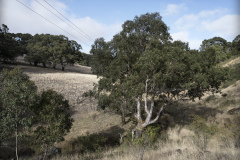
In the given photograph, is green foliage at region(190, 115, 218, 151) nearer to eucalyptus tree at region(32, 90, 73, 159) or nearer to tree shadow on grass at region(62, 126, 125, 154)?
tree shadow on grass at region(62, 126, 125, 154)

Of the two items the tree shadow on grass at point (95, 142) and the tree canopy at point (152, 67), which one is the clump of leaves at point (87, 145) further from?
the tree canopy at point (152, 67)

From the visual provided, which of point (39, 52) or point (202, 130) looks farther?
point (39, 52)

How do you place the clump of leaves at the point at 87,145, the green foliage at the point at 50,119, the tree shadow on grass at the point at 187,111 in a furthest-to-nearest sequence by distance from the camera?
the tree shadow on grass at the point at 187,111, the clump of leaves at the point at 87,145, the green foliage at the point at 50,119

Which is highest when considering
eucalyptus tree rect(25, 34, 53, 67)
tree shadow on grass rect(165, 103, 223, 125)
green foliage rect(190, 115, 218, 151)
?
eucalyptus tree rect(25, 34, 53, 67)

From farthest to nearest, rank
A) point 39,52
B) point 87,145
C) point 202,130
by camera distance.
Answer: point 39,52, point 87,145, point 202,130

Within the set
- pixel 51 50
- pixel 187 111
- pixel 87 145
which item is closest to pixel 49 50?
pixel 51 50

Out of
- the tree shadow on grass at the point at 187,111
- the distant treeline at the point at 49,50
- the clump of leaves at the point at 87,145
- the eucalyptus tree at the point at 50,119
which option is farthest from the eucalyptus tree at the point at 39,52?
the tree shadow on grass at the point at 187,111

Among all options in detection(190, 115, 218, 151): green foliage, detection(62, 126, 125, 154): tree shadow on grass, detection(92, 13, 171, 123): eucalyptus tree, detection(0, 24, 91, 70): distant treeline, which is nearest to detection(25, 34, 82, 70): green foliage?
detection(0, 24, 91, 70): distant treeline

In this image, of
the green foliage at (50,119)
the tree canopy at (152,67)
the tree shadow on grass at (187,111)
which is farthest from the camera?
the tree shadow on grass at (187,111)

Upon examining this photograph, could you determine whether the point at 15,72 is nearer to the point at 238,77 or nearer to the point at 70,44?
the point at 238,77

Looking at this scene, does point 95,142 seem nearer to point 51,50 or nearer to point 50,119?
point 50,119

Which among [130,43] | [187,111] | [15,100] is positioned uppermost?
[130,43]

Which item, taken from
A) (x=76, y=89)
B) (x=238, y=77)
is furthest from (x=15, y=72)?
(x=238, y=77)

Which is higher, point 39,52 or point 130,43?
point 39,52
